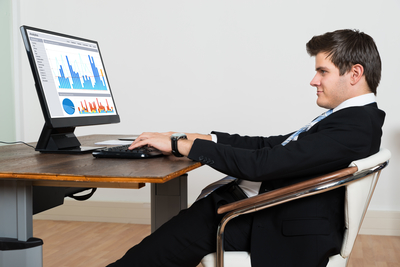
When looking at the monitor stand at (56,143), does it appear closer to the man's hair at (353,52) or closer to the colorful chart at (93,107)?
the colorful chart at (93,107)

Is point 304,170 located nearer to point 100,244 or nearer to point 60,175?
point 60,175

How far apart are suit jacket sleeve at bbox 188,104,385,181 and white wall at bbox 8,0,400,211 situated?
2.19 m

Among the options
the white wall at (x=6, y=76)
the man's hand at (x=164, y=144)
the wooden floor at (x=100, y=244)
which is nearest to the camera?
the man's hand at (x=164, y=144)

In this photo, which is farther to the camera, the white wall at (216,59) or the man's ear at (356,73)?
the white wall at (216,59)

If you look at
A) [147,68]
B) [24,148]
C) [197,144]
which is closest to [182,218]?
[197,144]

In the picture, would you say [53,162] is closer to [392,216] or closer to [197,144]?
[197,144]

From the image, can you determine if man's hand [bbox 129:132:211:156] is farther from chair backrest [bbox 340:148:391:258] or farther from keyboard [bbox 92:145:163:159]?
chair backrest [bbox 340:148:391:258]

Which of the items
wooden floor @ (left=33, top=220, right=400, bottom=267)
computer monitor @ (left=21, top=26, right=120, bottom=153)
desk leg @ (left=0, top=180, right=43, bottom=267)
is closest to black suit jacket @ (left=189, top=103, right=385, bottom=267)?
desk leg @ (left=0, top=180, right=43, bottom=267)

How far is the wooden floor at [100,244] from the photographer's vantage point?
2.82m

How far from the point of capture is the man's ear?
1423 mm

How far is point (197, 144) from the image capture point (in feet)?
4.48

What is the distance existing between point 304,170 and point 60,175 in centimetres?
70

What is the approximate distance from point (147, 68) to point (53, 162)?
2.39 m

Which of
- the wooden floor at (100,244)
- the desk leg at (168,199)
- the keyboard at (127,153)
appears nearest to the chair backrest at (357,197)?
the keyboard at (127,153)
